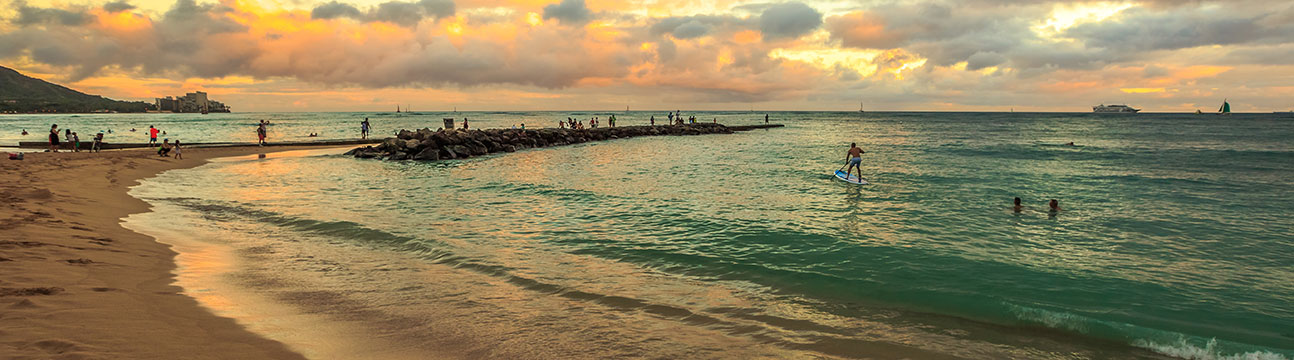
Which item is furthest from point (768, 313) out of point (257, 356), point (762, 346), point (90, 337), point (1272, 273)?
point (1272, 273)

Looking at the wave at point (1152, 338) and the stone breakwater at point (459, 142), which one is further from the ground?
the stone breakwater at point (459, 142)

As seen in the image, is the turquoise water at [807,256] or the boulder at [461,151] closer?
the turquoise water at [807,256]

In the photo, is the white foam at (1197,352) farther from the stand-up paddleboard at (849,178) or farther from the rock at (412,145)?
the rock at (412,145)

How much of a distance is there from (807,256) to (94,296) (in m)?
11.6

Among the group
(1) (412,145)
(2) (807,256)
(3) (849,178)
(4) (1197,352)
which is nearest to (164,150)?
(1) (412,145)

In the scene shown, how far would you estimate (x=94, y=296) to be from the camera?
779 centimetres

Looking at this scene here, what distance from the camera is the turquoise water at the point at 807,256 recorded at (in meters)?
7.91

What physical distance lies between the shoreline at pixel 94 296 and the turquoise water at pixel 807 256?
173 cm

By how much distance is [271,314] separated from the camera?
8055 millimetres

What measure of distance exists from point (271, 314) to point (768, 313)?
22.9ft

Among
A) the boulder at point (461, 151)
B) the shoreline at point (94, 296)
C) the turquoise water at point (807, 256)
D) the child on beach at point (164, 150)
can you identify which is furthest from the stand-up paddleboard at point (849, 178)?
the child on beach at point (164, 150)

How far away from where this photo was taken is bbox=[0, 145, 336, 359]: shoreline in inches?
241

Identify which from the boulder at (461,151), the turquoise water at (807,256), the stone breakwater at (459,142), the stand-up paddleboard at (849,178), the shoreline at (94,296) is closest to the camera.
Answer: the shoreline at (94,296)

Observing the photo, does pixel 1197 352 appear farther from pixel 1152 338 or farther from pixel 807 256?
pixel 807 256
